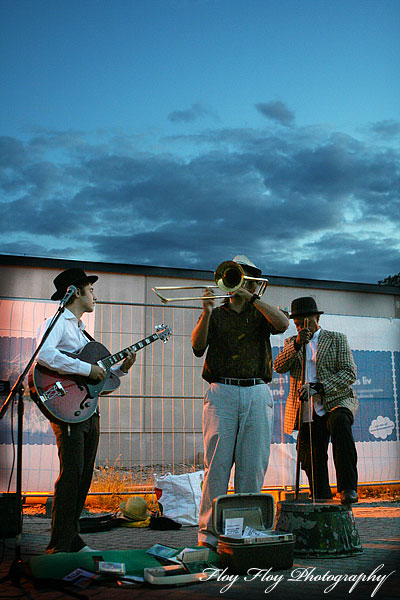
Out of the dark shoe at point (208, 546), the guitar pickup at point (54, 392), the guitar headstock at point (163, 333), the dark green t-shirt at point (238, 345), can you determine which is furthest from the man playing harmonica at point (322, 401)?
the guitar pickup at point (54, 392)

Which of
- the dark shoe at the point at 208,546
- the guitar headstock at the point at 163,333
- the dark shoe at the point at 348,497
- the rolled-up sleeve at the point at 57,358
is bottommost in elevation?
the dark shoe at the point at 208,546

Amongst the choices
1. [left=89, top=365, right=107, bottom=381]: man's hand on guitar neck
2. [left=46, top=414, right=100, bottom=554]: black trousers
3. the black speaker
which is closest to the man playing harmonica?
[left=89, top=365, right=107, bottom=381]: man's hand on guitar neck

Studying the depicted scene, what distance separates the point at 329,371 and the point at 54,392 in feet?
8.75

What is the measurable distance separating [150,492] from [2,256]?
446 centimetres

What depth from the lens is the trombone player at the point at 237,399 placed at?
4625 millimetres

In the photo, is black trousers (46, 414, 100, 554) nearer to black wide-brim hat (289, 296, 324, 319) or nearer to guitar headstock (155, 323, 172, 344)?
guitar headstock (155, 323, 172, 344)

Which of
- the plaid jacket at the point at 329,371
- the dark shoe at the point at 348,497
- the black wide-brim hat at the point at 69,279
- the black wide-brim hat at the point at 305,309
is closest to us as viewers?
the black wide-brim hat at the point at 69,279

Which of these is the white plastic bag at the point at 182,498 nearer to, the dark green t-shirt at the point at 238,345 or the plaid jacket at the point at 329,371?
the plaid jacket at the point at 329,371

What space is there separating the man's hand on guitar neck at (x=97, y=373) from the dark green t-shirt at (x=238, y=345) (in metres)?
0.78

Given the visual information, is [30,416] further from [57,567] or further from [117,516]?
[57,567]

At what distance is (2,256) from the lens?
386 inches

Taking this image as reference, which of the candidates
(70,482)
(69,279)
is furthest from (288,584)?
(69,279)

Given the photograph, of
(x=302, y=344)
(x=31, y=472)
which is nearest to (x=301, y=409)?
(x=302, y=344)

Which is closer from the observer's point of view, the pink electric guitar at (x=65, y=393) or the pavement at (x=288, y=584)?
the pavement at (x=288, y=584)
